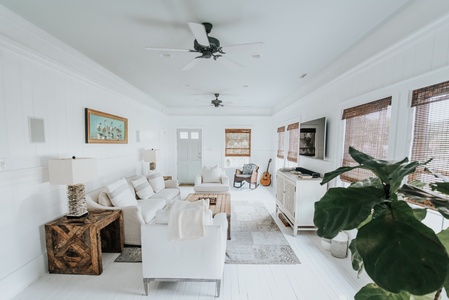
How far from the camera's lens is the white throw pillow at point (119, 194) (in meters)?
2.75

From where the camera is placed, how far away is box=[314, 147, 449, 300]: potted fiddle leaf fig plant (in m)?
0.49

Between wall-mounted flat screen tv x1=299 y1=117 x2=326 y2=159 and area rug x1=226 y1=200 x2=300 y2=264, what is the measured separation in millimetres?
1480

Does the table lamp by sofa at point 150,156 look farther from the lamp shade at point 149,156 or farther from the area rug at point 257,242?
the area rug at point 257,242

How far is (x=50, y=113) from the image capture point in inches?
89.6

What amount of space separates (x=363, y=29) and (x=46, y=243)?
4131 millimetres

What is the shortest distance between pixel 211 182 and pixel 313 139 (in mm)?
2750

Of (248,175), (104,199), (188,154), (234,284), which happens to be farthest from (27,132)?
(248,175)

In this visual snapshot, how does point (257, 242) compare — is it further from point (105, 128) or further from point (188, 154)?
point (188, 154)

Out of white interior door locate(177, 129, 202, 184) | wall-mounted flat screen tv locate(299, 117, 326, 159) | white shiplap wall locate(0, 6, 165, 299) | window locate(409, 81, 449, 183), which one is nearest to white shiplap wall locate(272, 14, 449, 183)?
window locate(409, 81, 449, 183)

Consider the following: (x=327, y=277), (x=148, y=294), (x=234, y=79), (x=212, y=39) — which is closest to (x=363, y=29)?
(x=212, y=39)

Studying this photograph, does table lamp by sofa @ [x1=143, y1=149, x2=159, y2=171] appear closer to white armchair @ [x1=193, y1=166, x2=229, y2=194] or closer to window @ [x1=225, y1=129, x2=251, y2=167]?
white armchair @ [x1=193, y1=166, x2=229, y2=194]

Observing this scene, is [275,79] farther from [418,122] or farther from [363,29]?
[418,122]

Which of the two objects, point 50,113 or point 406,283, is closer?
point 406,283

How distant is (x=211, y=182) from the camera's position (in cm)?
500
